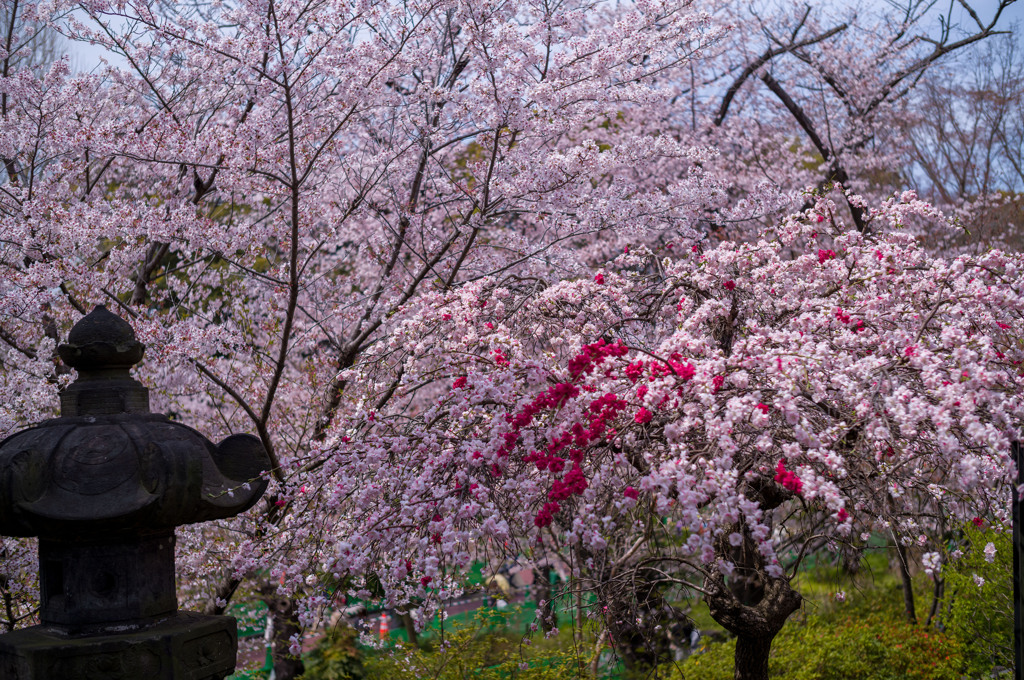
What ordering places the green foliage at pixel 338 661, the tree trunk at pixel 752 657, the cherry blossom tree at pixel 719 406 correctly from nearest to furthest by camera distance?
the cherry blossom tree at pixel 719 406 → the tree trunk at pixel 752 657 → the green foliage at pixel 338 661

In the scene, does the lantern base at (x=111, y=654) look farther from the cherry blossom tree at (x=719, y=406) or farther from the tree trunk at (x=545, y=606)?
the tree trunk at (x=545, y=606)

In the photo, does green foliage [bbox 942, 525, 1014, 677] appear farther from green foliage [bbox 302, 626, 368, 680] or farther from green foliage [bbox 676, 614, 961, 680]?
green foliage [bbox 302, 626, 368, 680]

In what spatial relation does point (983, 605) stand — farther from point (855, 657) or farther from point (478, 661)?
point (478, 661)

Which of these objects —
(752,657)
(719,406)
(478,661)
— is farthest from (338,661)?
(719,406)

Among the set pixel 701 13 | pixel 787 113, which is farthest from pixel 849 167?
pixel 701 13

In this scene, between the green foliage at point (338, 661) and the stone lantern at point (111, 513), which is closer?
the stone lantern at point (111, 513)

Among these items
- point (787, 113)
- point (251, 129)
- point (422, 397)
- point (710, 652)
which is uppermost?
point (787, 113)

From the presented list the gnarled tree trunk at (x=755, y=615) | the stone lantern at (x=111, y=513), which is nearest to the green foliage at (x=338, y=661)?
the gnarled tree trunk at (x=755, y=615)

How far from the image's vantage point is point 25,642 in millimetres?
3932

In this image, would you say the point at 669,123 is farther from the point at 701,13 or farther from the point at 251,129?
the point at 251,129

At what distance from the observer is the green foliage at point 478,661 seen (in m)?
8.68

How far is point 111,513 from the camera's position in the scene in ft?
A: 12.5

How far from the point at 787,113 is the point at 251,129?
950 cm

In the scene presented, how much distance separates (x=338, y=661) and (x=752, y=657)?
541 centimetres
